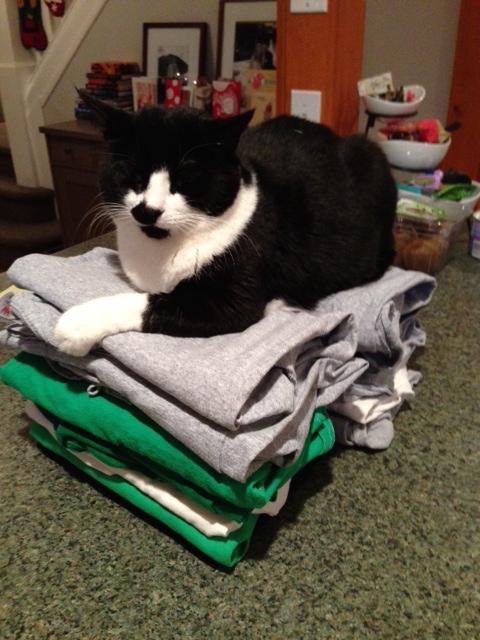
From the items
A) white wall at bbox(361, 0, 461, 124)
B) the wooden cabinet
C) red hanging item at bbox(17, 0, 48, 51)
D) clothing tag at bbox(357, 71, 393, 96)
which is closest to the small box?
white wall at bbox(361, 0, 461, 124)

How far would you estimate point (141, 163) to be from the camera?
574 millimetres

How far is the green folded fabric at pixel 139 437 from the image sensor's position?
479mm

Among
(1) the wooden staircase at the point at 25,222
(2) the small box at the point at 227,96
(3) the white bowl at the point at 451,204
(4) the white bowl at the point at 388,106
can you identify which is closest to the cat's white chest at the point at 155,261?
(3) the white bowl at the point at 451,204

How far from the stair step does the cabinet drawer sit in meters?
0.44

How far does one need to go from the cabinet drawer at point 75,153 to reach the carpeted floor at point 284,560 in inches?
68.8

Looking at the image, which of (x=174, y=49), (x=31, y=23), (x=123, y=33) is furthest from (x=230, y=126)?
(x=31, y=23)

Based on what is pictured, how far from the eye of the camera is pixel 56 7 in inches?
93.0

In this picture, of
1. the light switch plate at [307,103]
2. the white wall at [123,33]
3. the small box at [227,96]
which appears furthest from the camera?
the white wall at [123,33]

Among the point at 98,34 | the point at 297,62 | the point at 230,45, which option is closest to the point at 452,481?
the point at 297,62

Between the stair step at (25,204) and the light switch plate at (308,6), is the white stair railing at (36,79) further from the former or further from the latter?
the light switch plate at (308,6)

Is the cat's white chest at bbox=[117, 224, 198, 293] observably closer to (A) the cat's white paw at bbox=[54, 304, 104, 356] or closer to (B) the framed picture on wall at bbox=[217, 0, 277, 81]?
(A) the cat's white paw at bbox=[54, 304, 104, 356]

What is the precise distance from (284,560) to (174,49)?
2.06 m

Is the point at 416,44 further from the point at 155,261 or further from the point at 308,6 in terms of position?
the point at 155,261

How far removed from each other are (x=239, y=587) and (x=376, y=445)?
0.26 metres
